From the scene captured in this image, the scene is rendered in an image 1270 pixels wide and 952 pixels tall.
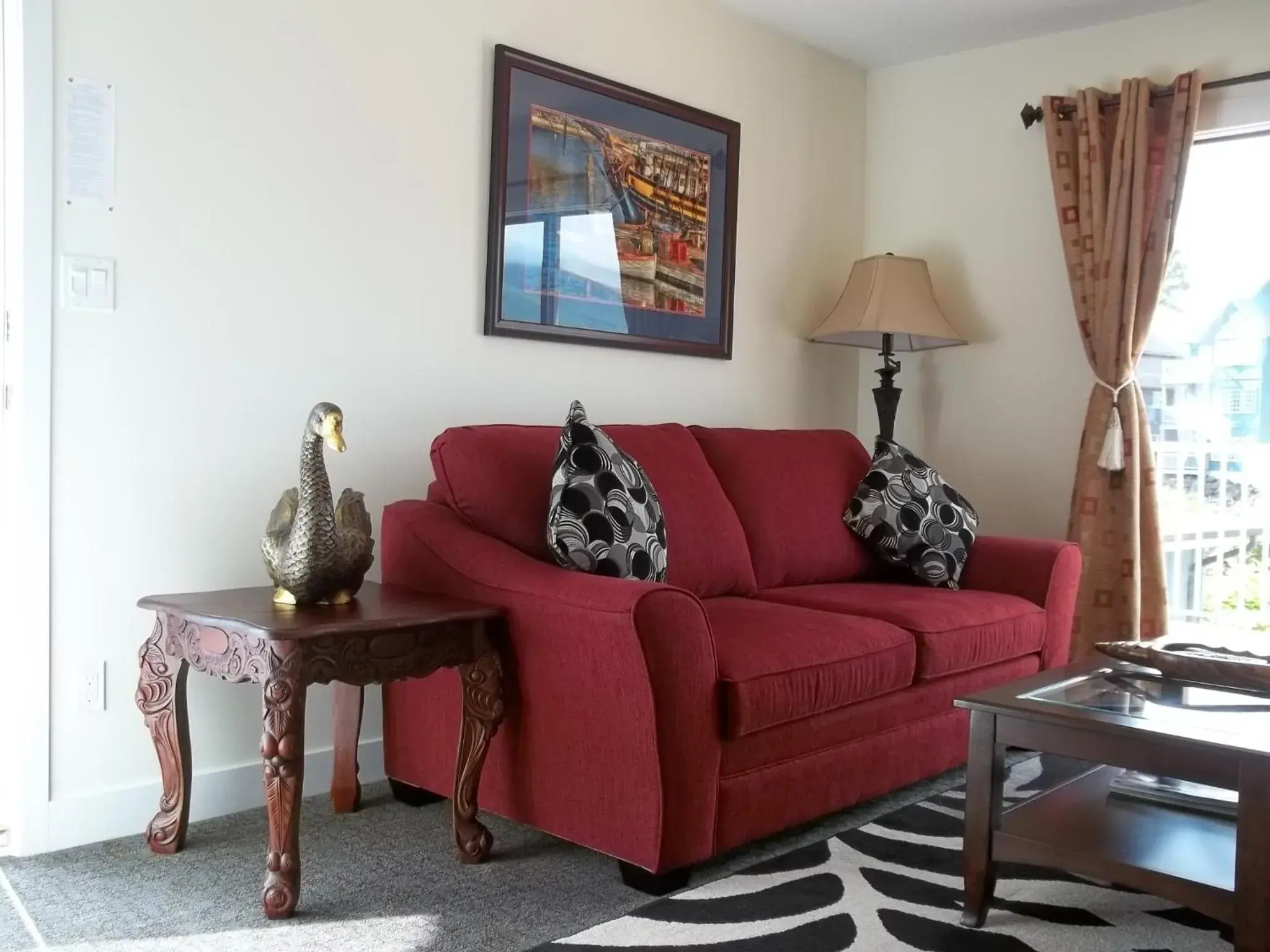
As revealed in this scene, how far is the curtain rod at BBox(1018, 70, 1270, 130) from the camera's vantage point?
3.71m

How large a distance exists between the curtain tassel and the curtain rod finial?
102 cm

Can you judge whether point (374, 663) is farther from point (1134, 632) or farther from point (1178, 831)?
point (1134, 632)

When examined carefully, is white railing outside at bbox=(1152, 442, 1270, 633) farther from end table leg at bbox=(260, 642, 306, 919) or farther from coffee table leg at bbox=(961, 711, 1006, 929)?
end table leg at bbox=(260, 642, 306, 919)

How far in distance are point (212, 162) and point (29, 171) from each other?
16.2 inches

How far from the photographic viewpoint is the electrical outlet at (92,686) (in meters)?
2.48

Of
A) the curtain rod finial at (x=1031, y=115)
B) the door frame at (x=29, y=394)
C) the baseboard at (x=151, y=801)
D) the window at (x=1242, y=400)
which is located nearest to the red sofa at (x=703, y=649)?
the baseboard at (x=151, y=801)

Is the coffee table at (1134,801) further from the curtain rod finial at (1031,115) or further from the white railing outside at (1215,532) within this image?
the curtain rod finial at (1031,115)

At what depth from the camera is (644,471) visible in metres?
3.02

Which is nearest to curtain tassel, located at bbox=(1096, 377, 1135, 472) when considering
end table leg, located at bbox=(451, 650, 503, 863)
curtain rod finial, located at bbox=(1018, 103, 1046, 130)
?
curtain rod finial, located at bbox=(1018, 103, 1046, 130)

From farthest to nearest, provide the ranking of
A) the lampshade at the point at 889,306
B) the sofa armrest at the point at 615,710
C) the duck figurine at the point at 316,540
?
the lampshade at the point at 889,306 → the duck figurine at the point at 316,540 → the sofa armrest at the point at 615,710

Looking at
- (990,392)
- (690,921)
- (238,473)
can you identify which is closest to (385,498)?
(238,473)

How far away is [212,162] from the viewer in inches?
105

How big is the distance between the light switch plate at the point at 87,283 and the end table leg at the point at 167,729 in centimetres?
69

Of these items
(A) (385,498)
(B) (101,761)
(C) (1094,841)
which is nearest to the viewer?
(C) (1094,841)
